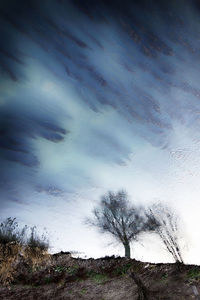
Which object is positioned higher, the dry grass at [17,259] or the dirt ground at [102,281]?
the dry grass at [17,259]

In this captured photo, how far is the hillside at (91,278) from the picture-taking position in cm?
705

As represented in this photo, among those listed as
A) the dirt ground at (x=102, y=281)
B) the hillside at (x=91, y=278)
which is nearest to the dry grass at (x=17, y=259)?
the hillside at (x=91, y=278)

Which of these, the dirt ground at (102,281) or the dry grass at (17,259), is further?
the dry grass at (17,259)

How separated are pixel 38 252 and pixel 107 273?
4.38 meters

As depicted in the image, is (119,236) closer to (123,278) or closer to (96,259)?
(96,259)

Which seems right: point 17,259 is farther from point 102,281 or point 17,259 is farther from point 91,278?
point 102,281

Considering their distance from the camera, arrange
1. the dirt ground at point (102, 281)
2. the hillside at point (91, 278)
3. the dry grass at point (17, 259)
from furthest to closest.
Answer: the dry grass at point (17, 259)
the hillside at point (91, 278)
the dirt ground at point (102, 281)

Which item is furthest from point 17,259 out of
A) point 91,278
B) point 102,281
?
point 102,281

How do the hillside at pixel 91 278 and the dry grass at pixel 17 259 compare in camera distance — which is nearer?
the hillside at pixel 91 278

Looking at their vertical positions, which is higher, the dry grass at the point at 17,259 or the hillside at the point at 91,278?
the dry grass at the point at 17,259

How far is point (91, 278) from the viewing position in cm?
914

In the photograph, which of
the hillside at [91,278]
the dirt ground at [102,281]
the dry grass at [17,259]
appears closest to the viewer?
the dirt ground at [102,281]

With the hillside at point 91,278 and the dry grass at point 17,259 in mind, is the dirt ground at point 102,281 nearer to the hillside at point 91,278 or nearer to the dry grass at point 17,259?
the hillside at point 91,278

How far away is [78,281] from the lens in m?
9.06
